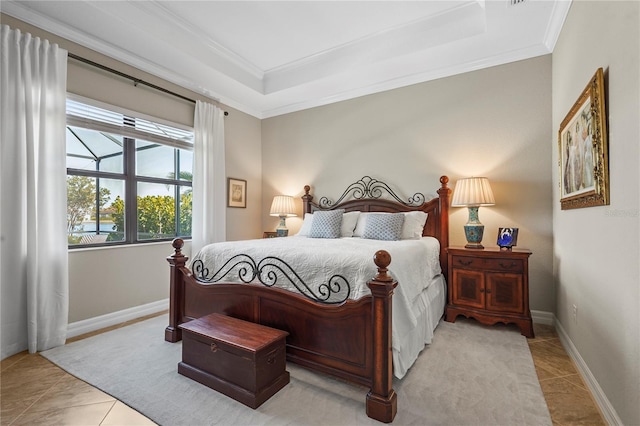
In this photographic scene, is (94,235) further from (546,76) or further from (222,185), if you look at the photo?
(546,76)

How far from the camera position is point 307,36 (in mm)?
3385

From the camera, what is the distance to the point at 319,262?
2041mm

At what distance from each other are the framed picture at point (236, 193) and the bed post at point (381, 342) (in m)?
3.31

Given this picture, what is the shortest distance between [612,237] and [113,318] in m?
4.10

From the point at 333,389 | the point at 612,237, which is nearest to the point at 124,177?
the point at 333,389

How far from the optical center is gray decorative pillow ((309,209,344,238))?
3.55 meters

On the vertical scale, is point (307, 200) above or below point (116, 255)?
above

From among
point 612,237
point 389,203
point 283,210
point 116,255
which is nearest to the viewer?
point 612,237

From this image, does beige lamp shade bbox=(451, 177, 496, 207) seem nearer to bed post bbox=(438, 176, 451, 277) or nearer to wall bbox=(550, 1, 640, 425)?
bed post bbox=(438, 176, 451, 277)

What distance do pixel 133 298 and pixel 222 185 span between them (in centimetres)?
176

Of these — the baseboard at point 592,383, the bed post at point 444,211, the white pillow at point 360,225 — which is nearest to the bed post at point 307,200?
the white pillow at point 360,225

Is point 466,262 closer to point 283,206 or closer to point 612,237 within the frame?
point 612,237

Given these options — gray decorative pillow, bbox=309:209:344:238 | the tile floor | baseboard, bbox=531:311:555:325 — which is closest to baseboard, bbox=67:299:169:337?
the tile floor

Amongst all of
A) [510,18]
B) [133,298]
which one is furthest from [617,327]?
[133,298]
